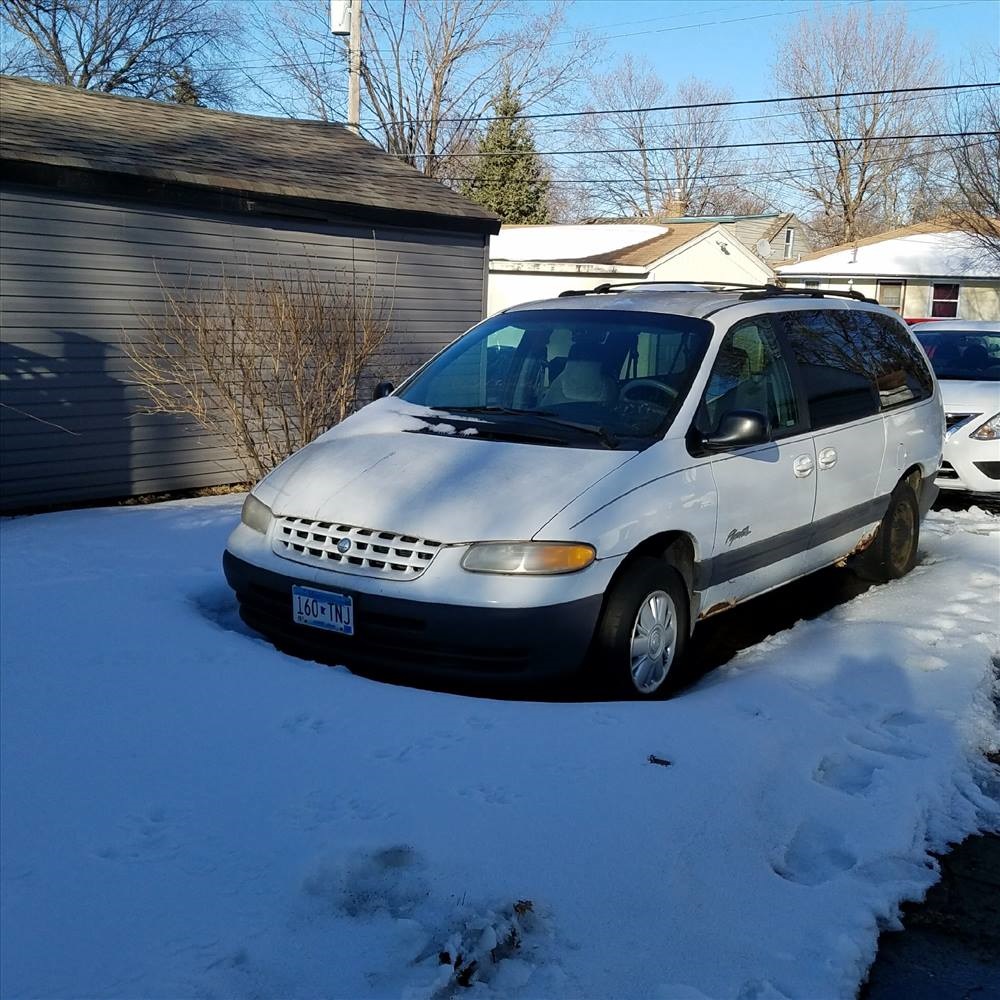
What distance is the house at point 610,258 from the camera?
25969 millimetres

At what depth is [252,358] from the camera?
9.59 meters

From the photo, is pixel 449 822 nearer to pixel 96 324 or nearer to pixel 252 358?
pixel 252 358

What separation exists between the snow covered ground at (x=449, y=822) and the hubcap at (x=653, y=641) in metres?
0.26

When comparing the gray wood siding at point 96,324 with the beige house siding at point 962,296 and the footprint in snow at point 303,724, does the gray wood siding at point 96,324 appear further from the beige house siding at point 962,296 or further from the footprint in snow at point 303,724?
the beige house siding at point 962,296

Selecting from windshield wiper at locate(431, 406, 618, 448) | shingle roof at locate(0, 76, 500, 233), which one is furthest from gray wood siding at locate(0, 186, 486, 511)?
windshield wiper at locate(431, 406, 618, 448)

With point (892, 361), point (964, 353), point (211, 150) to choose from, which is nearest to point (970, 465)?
point (964, 353)

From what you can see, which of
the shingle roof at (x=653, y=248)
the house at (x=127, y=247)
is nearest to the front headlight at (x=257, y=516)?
the house at (x=127, y=247)

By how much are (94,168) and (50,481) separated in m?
2.62

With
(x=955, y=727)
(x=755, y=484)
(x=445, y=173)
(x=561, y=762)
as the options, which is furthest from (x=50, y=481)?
(x=445, y=173)

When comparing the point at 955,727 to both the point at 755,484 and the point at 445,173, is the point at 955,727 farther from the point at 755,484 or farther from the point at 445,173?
the point at 445,173

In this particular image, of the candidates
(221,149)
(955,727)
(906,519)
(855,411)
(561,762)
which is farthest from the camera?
(221,149)

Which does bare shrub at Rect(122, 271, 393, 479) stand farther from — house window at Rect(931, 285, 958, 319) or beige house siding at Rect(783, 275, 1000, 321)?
house window at Rect(931, 285, 958, 319)

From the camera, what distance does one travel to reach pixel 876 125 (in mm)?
50844

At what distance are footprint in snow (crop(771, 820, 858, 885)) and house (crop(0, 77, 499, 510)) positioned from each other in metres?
7.43
